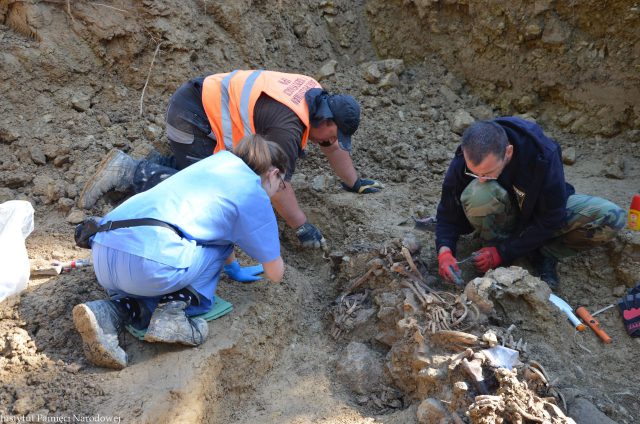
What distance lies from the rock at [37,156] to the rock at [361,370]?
9.12 feet

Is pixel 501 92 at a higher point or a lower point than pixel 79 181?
higher

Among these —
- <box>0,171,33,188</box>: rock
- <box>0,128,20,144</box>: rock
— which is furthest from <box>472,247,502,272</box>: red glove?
<box>0,128,20,144</box>: rock

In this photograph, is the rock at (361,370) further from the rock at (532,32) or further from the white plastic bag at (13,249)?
the rock at (532,32)

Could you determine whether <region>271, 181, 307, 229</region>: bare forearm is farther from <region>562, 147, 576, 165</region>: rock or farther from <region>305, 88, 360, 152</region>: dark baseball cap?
<region>562, 147, 576, 165</region>: rock

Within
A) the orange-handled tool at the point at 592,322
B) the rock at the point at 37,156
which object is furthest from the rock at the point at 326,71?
the orange-handled tool at the point at 592,322

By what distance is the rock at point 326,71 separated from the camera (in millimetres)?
5039

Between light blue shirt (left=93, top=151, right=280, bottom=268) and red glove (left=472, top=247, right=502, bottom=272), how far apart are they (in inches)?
49.8

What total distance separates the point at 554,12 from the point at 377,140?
70.7 inches

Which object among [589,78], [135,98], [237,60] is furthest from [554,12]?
[135,98]

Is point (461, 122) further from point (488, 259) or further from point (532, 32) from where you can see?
point (488, 259)

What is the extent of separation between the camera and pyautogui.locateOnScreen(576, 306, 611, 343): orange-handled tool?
2.91 m

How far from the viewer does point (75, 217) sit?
3701mm

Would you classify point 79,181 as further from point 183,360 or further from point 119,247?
point 183,360

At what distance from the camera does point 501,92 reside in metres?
4.97
